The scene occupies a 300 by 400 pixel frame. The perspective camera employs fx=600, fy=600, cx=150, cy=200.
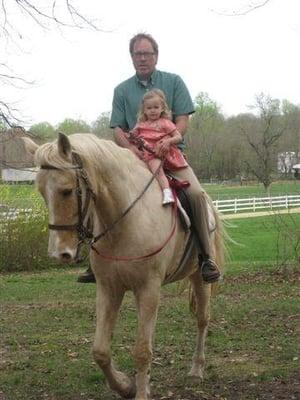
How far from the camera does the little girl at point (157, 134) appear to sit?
512 centimetres

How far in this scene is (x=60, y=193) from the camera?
13.0ft

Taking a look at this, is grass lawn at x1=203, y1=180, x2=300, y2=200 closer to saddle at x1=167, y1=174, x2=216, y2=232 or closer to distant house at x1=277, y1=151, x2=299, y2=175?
distant house at x1=277, y1=151, x2=299, y2=175

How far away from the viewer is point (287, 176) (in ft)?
238

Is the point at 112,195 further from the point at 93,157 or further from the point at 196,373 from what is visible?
the point at 196,373

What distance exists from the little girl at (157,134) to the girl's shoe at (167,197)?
18 mm

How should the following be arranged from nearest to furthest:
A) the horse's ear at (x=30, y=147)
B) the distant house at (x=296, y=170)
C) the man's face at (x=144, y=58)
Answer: the horse's ear at (x=30, y=147) < the man's face at (x=144, y=58) < the distant house at (x=296, y=170)

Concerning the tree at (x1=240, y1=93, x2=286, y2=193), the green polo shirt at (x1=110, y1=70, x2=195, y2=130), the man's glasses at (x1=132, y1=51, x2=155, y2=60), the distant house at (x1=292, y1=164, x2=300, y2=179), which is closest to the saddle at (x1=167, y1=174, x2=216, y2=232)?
the green polo shirt at (x1=110, y1=70, x2=195, y2=130)

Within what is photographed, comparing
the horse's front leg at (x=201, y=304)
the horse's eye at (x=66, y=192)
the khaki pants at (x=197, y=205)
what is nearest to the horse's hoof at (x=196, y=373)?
the horse's front leg at (x=201, y=304)

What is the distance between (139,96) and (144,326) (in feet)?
7.20

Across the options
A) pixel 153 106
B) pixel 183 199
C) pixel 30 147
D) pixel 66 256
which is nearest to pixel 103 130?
pixel 183 199

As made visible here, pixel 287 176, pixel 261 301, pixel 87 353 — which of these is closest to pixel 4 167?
pixel 261 301

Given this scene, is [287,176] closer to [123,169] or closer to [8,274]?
[8,274]

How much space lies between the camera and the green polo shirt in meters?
5.71

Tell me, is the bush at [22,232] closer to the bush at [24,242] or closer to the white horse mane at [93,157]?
the bush at [24,242]
